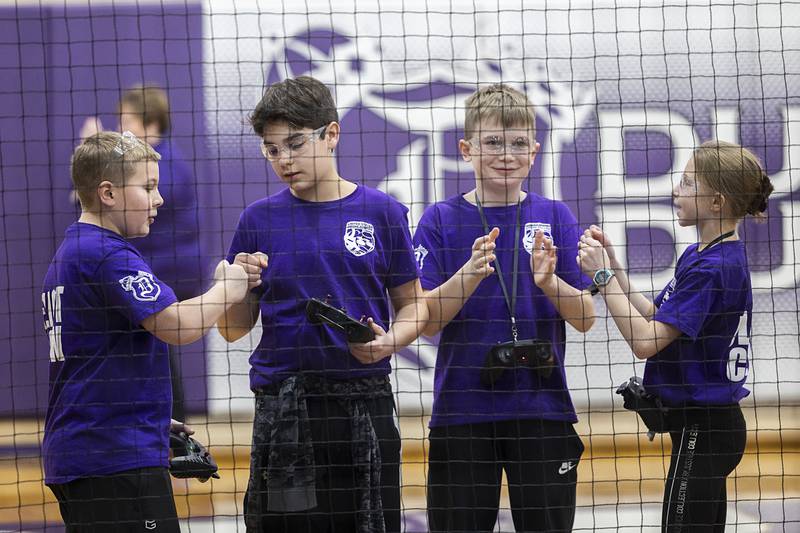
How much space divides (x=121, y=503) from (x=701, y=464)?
160 centimetres

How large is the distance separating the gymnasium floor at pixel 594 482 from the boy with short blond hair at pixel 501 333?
1.16 metres

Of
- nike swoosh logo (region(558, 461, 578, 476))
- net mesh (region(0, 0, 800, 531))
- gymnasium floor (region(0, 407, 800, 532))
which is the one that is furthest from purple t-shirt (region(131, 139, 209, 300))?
nike swoosh logo (region(558, 461, 578, 476))

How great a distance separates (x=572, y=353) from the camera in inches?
207

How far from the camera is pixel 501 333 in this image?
3.20 metres

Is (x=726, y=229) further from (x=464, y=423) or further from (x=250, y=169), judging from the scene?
(x=250, y=169)

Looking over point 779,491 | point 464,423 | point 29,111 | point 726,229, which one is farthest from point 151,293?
point 779,491

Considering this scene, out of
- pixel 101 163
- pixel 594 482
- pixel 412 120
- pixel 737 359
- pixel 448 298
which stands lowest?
pixel 594 482

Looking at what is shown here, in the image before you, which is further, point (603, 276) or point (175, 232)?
point (175, 232)

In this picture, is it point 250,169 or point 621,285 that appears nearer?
point 621,285

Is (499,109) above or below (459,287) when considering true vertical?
above

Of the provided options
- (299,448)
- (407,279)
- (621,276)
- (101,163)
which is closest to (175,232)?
(101,163)

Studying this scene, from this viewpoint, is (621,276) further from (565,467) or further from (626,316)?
(565,467)

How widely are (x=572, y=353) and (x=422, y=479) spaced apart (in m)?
0.93

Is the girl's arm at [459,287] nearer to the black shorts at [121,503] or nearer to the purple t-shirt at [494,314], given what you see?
the purple t-shirt at [494,314]
